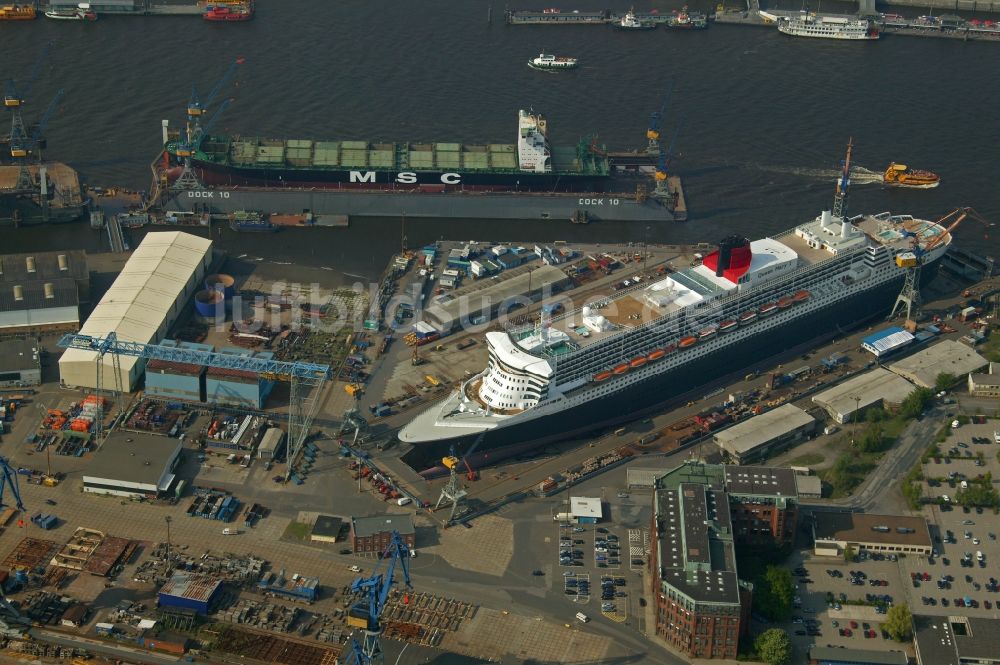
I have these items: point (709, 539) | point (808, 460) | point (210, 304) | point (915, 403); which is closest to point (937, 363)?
point (915, 403)

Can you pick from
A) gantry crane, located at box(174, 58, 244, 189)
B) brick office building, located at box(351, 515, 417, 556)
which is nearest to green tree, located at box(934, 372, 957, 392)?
brick office building, located at box(351, 515, 417, 556)

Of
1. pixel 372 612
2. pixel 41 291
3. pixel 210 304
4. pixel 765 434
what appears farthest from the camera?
pixel 210 304

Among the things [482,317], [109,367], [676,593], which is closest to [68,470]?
[109,367]

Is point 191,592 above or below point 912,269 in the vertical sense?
below

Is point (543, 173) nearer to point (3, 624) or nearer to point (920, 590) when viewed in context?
point (920, 590)

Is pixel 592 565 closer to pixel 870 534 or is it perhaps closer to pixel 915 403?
pixel 870 534
